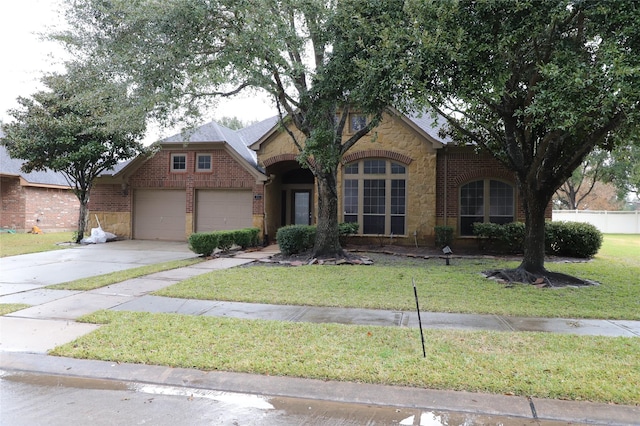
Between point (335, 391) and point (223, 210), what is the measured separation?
50.8ft

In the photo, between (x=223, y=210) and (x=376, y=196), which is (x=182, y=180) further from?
(x=376, y=196)

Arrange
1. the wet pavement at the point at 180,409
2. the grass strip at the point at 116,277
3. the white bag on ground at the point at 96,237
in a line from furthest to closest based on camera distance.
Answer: the white bag on ground at the point at 96,237 → the grass strip at the point at 116,277 → the wet pavement at the point at 180,409

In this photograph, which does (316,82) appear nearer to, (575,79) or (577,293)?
(575,79)

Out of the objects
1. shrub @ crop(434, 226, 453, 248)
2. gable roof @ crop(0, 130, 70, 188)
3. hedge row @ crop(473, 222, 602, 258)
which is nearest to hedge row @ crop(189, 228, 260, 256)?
shrub @ crop(434, 226, 453, 248)

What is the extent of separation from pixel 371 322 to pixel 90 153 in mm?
15210

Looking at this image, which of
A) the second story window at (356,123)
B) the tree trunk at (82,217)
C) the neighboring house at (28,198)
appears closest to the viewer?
the second story window at (356,123)

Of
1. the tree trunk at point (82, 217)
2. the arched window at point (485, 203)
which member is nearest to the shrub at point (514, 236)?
the arched window at point (485, 203)

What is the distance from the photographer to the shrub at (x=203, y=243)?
Answer: 13.0m

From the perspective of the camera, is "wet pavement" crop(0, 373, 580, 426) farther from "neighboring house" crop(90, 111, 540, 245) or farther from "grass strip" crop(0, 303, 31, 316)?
"neighboring house" crop(90, 111, 540, 245)

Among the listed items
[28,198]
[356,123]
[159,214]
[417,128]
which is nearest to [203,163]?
[159,214]

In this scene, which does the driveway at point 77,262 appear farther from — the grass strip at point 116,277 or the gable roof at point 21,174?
the gable roof at point 21,174

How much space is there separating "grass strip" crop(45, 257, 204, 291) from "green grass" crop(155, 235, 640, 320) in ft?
5.14

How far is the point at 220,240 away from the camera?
14.1 meters

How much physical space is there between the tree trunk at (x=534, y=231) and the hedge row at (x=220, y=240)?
353 inches
